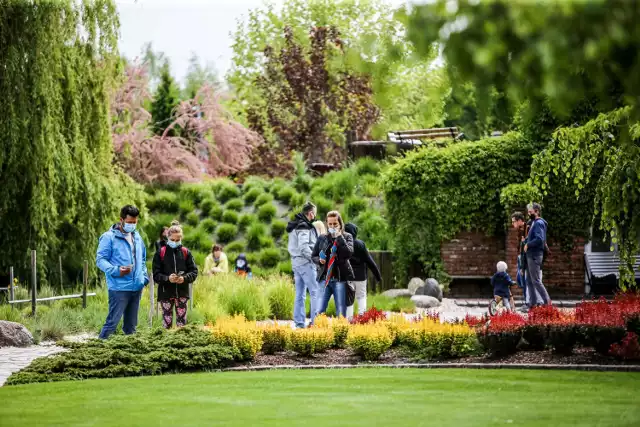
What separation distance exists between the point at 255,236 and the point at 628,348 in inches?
844

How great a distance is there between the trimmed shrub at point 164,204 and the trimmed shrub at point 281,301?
14726mm

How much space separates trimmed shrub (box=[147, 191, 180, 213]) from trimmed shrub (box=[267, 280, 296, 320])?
580 inches

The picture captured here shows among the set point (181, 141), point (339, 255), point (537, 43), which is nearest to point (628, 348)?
point (339, 255)

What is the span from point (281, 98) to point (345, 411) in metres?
35.5

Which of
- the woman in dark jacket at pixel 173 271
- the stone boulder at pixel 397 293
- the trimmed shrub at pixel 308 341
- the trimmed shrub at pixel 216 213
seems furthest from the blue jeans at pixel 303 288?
the trimmed shrub at pixel 216 213

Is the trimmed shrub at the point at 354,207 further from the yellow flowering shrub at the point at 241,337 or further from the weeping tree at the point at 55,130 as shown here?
the yellow flowering shrub at the point at 241,337

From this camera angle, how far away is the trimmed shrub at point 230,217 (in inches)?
1393

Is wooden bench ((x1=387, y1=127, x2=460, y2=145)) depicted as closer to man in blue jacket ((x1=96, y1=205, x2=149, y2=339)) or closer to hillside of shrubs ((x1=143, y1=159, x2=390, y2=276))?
hillside of shrubs ((x1=143, y1=159, x2=390, y2=276))

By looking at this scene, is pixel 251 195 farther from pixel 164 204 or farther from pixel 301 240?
pixel 301 240

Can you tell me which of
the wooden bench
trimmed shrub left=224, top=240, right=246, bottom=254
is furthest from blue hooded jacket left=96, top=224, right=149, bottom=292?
the wooden bench

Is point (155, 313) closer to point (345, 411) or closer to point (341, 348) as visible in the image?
point (341, 348)

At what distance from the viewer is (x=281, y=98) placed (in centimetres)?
4509

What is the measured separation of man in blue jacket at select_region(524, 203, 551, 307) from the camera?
20422mm

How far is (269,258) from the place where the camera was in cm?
3269
